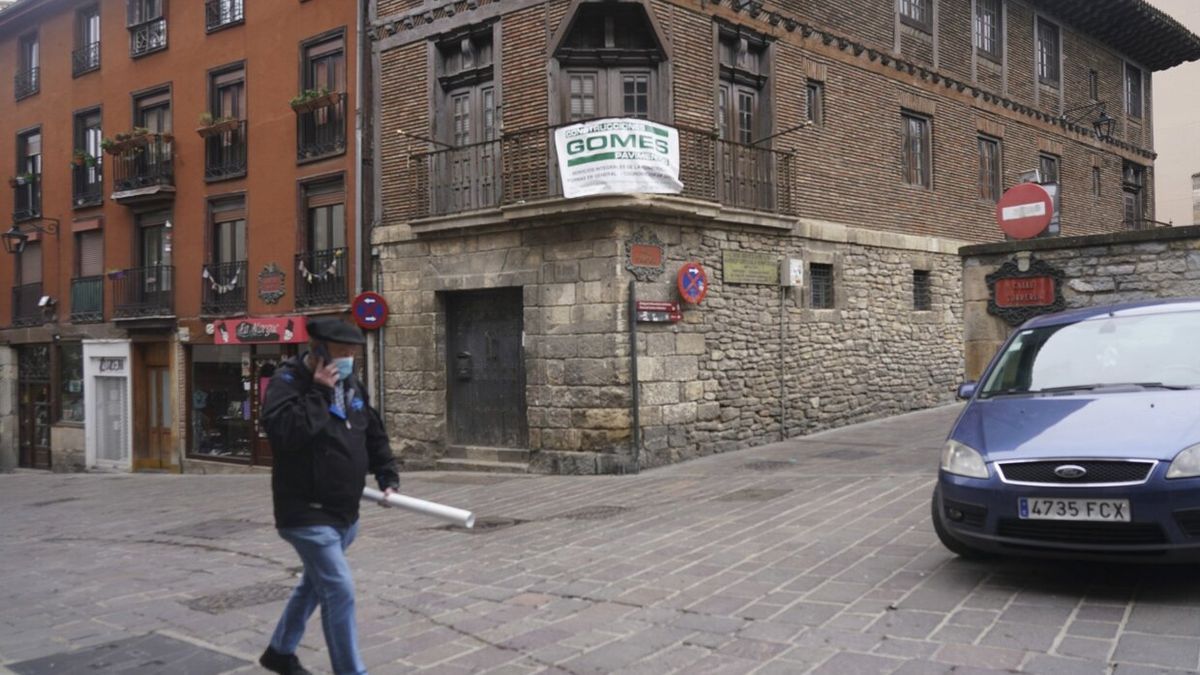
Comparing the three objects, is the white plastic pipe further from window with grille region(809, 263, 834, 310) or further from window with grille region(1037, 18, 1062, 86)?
window with grille region(1037, 18, 1062, 86)

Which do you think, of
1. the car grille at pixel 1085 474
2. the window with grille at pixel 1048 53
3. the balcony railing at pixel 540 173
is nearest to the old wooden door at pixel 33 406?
the balcony railing at pixel 540 173

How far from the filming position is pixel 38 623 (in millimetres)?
5867

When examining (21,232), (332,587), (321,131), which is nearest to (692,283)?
(321,131)

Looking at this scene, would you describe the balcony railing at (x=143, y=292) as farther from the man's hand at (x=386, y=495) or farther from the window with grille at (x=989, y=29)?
the window with grille at (x=989, y=29)

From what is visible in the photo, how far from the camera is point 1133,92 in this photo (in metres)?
26.1

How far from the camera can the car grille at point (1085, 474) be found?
15.1ft

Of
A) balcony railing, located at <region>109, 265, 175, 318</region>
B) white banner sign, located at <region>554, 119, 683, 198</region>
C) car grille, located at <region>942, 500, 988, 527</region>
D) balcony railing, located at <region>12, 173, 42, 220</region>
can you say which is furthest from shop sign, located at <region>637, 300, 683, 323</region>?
balcony railing, located at <region>12, 173, 42, 220</region>

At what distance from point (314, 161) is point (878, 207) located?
10076 mm

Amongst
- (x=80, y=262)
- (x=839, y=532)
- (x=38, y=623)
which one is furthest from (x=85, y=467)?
(x=839, y=532)

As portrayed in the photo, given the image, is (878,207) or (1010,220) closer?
(1010,220)

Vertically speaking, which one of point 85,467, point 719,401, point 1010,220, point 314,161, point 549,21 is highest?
point 549,21

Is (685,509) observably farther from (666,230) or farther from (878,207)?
(878,207)

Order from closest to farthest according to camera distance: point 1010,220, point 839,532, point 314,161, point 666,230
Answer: point 839,532 → point 1010,220 → point 666,230 → point 314,161

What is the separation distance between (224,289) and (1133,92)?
2412 centimetres
